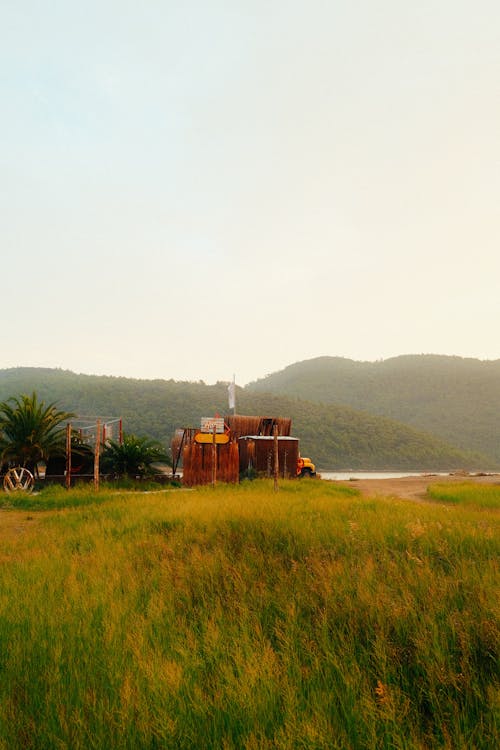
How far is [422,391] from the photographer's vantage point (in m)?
142

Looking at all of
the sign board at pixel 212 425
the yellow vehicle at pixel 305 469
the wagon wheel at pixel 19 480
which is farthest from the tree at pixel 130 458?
the yellow vehicle at pixel 305 469

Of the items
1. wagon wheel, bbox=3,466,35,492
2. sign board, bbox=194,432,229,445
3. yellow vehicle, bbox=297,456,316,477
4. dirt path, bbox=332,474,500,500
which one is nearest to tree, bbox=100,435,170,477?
sign board, bbox=194,432,229,445

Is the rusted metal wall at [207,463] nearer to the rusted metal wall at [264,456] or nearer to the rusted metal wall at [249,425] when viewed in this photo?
the rusted metal wall at [264,456]

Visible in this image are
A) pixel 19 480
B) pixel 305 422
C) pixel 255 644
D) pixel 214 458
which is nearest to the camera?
pixel 255 644

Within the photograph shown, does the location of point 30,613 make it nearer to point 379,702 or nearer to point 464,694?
point 379,702

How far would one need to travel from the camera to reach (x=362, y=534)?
287 inches

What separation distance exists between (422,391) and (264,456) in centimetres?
12976

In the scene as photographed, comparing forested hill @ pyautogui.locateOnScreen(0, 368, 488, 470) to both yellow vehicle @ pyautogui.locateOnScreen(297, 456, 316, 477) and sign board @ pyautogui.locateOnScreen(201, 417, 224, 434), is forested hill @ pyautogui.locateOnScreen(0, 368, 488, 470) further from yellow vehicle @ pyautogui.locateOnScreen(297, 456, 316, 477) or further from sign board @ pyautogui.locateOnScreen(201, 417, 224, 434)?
sign board @ pyautogui.locateOnScreen(201, 417, 224, 434)

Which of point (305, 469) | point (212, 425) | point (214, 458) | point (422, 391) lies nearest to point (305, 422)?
point (422, 391)

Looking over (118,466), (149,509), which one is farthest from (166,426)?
(149,509)

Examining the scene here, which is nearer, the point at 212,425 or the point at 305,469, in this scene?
the point at 212,425

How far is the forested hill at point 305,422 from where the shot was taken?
81.4m

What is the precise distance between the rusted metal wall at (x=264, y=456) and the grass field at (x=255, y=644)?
16.1 m

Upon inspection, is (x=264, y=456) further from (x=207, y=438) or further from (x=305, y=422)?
(x=305, y=422)
